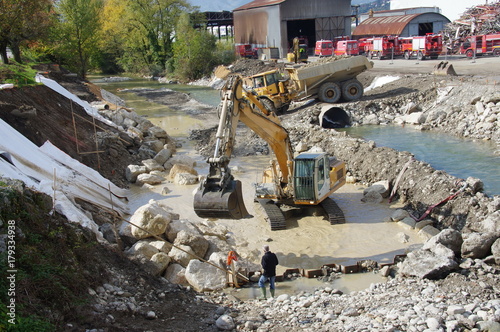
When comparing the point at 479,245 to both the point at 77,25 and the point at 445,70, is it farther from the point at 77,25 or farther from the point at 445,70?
the point at 77,25

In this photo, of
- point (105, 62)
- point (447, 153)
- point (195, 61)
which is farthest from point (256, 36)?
point (447, 153)

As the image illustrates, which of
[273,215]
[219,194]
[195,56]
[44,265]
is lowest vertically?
[273,215]

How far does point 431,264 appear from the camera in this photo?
952cm

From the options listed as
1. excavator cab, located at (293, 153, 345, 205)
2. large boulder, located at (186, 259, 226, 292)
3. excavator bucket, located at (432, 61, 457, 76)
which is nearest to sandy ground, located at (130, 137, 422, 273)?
excavator cab, located at (293, 153, 345, 205)

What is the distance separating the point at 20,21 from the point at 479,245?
77.9 ft

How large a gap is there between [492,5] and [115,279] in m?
44.4

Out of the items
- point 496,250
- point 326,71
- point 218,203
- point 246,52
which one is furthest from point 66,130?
point 246,52

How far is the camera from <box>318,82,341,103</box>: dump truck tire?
27.1m

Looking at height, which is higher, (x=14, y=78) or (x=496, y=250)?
(x=14, y=78)

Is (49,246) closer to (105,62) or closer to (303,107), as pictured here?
(303,107)

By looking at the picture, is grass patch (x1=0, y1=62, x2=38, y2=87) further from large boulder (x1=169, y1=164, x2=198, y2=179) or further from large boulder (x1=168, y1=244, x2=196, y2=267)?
large boulder (x1=168, y1=244, x2=196, y2=267)

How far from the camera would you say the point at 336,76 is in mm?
27422

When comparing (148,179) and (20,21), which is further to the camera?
(20,21)

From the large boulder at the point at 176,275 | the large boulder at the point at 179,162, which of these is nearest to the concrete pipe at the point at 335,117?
the large boulder at the point at 179,162
